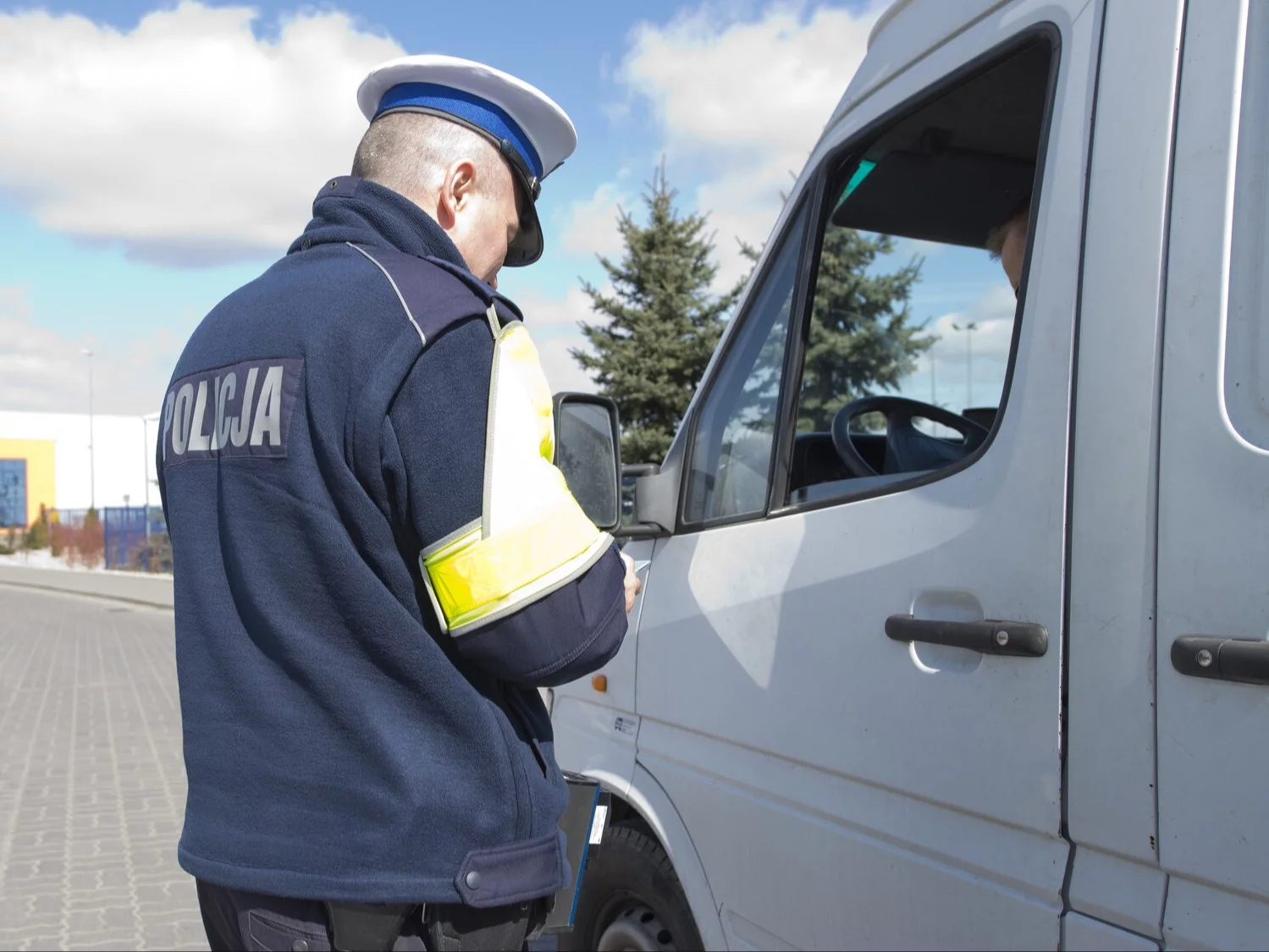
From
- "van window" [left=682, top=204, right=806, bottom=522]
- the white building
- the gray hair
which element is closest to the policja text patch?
the gray hair

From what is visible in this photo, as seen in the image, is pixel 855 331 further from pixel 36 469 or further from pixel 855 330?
pixel 36 469

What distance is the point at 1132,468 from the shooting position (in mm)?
1405

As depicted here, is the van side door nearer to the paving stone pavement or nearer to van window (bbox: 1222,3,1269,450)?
van window (bbox: 1222,3,1269,450)

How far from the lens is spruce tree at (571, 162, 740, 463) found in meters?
21.3

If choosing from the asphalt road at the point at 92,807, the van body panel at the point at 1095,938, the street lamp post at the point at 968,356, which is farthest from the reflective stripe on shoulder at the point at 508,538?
the asphalt road at the point at 92,807

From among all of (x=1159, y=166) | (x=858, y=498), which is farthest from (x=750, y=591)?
(x=1159, y=166)

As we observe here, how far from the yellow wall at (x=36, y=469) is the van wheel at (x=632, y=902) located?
2577 inches

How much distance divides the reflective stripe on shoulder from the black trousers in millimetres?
403

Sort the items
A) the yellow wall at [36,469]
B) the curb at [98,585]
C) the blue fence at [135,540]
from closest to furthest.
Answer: the curb at [98,585]
the blue fence at [135,540]
the yellow wall at [36,469]

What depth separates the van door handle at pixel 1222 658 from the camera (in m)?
1.24

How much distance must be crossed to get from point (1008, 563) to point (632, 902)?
1415 millimetres

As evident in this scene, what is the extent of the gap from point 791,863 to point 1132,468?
98 centimetres

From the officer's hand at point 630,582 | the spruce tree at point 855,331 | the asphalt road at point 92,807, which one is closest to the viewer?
the officer's hand at point 630,582

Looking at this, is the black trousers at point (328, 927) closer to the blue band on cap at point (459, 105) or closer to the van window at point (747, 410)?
the van window at point (747, 410)
